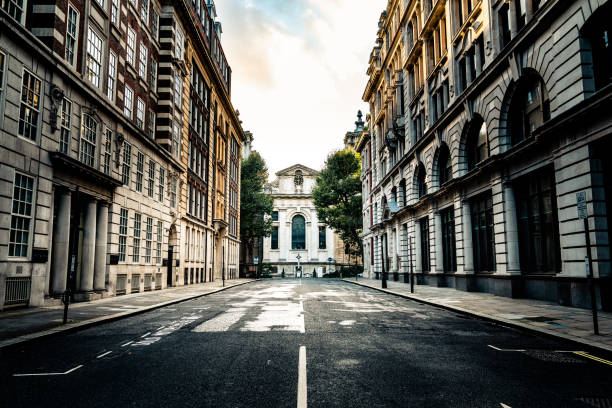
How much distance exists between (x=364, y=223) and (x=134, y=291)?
39.0 meters

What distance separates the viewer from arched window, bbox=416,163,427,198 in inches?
1305

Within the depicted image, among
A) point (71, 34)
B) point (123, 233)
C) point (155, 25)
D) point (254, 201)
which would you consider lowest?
point (123, 233)

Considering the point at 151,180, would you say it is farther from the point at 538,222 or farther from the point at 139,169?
the point at 538,222

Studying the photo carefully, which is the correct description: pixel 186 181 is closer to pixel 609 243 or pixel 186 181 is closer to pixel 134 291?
pixel 134 291

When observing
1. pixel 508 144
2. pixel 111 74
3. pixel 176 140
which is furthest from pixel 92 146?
pixel 508 144

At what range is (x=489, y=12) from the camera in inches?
803

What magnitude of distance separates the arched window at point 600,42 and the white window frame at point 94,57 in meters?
19.0

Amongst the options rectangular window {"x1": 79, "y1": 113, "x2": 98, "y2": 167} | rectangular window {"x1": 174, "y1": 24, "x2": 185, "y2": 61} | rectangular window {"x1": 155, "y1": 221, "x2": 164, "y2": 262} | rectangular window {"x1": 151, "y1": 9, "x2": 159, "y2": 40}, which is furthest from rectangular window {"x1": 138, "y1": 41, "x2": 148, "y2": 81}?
rectangular window {"x1": 155, "y1": 221, "x2": 164, "y2": 262}

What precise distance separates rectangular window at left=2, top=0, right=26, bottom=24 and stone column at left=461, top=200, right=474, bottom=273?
21.7m

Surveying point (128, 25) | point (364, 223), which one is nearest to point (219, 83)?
point (128, 25)

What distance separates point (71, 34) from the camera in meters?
17.5

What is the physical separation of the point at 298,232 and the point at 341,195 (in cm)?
2815

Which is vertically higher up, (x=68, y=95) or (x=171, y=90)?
(x=171, y=90)

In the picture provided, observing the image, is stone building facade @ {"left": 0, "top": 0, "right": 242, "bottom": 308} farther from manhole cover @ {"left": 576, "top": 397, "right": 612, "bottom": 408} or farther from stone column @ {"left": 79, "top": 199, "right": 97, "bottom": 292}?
manhole cover @ {"left": 576, "top": 397, "right": 612, "bottom": 408}
